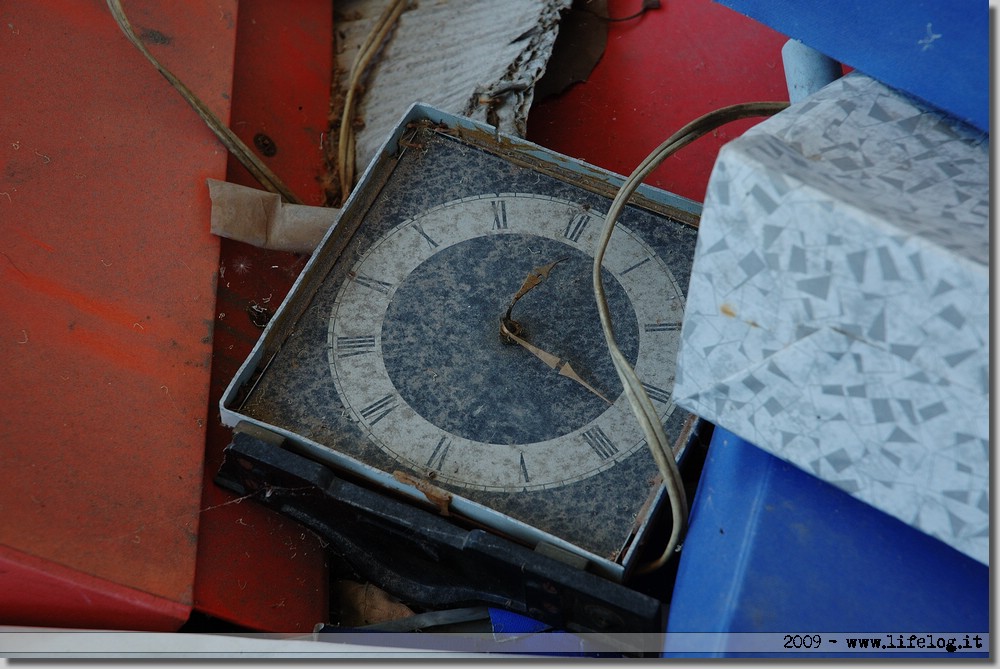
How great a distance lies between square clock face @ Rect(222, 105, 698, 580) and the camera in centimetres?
98

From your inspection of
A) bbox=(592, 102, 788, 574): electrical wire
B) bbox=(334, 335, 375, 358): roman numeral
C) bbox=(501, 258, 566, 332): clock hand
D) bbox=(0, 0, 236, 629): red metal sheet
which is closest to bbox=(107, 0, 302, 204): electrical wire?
bbox=(0, 0, 236, 629): red metal sheet

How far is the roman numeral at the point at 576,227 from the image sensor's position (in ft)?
3.74

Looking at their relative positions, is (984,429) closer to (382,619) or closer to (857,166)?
(857,166)

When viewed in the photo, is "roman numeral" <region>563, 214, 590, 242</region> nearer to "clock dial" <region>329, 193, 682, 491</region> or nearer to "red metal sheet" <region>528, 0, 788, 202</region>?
"clock dial" <region>329, 193, 682, 491</region>

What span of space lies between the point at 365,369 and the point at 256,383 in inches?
4.5

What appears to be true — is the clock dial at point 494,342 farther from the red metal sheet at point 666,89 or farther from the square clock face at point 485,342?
the red metal sheet at point 666,89

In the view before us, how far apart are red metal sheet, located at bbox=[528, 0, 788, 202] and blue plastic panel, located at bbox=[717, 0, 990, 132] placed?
433mm

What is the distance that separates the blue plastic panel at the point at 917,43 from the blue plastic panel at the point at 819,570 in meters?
0.34

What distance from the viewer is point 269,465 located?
3.18 feet

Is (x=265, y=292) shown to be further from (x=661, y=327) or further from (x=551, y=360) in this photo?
(x=661, y=327)

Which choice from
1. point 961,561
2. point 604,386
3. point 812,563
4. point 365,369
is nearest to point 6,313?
point 365,369

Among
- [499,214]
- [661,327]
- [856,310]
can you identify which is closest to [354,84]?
[499,214]

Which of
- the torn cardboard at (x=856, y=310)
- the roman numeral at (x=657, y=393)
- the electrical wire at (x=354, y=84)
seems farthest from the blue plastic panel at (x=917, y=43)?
the electrical wire at (x=354, y=84)

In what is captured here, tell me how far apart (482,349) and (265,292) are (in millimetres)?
296
